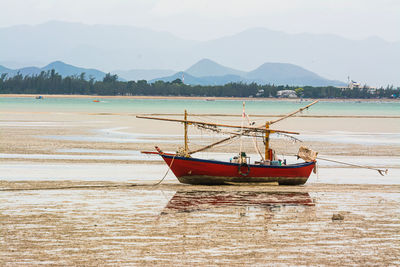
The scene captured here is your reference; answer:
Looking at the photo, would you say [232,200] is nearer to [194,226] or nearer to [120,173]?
[194,226]

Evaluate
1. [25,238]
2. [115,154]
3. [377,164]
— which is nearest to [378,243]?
[25,238]

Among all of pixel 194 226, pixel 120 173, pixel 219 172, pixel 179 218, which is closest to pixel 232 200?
pixel 219 172

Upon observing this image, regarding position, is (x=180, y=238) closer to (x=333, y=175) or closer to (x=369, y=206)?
(x=369, y=206)

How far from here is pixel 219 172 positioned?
29.0 m

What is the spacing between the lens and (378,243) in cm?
1777

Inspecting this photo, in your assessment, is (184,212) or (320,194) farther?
(320,194)

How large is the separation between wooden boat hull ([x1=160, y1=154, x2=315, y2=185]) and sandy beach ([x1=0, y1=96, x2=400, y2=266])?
477 millimetres

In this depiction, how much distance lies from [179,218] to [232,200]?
4391 millimetres

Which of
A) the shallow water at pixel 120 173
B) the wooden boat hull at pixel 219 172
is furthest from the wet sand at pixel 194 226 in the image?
the shallow water at pixel 120 173

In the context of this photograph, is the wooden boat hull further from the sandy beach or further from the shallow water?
the shallow water

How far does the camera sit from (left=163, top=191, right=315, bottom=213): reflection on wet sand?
76.8 feet

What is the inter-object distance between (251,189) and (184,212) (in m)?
6.80

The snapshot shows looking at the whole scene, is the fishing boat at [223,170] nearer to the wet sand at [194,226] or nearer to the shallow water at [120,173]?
the wet sand at [194,226]

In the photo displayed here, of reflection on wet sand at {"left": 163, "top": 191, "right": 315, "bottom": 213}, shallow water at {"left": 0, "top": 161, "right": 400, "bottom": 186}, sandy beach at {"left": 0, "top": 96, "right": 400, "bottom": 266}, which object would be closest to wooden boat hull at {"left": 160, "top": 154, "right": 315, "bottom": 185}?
sandy beach at {"left": 0, "top": 96, "right": 400, "bottom": 266}
